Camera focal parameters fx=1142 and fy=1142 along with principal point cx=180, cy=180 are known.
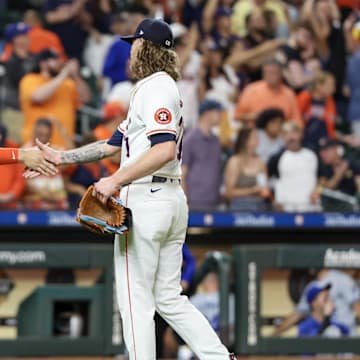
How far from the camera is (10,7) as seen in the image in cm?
1220

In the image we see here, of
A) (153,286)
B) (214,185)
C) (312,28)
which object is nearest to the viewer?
(153,286)

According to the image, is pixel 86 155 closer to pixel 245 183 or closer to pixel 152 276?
pixel 152 276

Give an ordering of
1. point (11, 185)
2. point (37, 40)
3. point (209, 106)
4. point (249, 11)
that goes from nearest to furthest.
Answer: point (11, 185) < point (209, 106) < point (37, 40) < point (249, 11)

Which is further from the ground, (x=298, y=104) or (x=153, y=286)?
(x=298, y=104)

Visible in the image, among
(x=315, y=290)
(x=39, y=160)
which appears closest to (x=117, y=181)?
(x=39, y=160)

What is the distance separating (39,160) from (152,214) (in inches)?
31.2

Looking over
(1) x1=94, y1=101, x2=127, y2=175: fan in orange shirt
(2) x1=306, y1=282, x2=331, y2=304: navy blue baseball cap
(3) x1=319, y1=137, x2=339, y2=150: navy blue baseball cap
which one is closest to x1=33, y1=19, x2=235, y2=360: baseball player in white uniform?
(2) x1=306, y1=282, x2=331, y2=304: navy blue baseball cap

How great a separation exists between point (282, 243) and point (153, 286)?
4511 millimetres

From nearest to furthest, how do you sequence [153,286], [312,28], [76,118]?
[153,286]
[76,118]
[312,28]

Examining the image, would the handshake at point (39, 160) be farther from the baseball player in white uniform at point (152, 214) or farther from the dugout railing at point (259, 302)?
the dugout railing at point (259, 302)

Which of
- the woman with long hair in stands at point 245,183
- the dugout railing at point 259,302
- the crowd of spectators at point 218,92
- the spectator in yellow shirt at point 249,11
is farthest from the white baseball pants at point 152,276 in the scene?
the spectator in yellow shirt at point 249,11

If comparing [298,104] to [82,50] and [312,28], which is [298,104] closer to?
[312,28]

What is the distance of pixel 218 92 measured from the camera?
11.2 meters

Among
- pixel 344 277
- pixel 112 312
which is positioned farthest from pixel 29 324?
pixel 344 277
